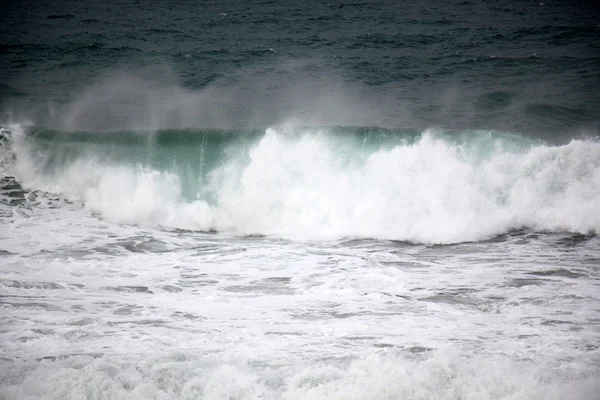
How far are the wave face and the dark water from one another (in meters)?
1.07

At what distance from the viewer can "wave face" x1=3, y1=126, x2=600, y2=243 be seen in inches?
418

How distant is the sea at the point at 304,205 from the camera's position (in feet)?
20.1

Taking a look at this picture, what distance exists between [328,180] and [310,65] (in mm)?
6190

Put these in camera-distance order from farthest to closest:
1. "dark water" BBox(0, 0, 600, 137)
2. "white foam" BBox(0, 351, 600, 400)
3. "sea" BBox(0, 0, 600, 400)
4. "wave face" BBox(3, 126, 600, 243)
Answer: "dark water" BBox(0, 0, 600, 137) → "wave face" BBox(3, 126, 600, 243) → "sea" BBox(0, 0, 600, 400) → "white foam" BBox(0, 351, 600, 400)

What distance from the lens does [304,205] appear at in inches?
443

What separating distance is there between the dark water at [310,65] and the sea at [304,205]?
0.09 metres

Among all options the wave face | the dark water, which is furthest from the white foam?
the dark water

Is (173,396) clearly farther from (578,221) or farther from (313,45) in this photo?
(313,45)

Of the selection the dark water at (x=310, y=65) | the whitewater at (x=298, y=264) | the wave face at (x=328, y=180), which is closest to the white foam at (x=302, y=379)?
the whitewater at (x=298, y=264)

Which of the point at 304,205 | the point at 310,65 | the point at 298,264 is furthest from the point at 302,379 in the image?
the point at 310,65

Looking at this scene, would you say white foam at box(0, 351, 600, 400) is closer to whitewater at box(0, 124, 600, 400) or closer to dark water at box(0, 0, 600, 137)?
whitewater at box(0, 124, 600, 400)

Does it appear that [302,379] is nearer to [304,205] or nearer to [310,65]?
[304,205]

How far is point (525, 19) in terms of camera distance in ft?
64.8

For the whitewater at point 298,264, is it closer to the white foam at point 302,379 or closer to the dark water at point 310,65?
the white foam at point 302,379
